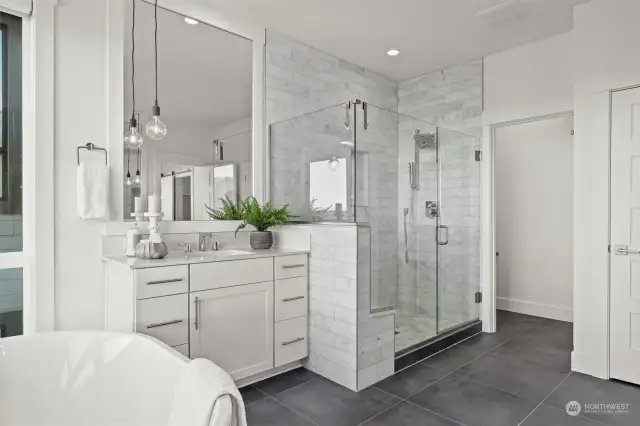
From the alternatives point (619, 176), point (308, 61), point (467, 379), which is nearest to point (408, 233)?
point (467, 379)

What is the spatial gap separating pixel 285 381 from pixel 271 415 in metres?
0.46

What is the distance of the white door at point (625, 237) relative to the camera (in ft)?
8.75

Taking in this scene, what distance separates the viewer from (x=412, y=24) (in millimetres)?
3248

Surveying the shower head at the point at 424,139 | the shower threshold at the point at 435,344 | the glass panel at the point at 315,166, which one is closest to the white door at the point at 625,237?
the shower threshold at the point at 435,344

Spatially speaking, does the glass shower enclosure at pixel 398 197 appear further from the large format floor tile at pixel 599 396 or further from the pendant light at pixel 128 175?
the pendant light at pixel 128 175

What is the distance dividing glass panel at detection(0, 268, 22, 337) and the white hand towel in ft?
1.65

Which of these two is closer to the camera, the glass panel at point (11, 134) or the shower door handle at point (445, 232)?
the glass panel at point (11, 134)

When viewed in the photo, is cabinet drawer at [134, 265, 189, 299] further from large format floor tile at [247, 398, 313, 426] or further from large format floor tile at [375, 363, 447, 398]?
large format floor tile at [375, 363, 447, 398]

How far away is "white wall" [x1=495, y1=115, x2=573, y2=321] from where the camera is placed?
4285 mm

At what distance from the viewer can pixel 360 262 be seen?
265cm

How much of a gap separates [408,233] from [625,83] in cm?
193

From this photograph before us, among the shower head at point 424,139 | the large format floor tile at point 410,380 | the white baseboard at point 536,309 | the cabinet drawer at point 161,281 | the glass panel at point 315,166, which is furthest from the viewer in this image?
the white baseboard at point 536,309

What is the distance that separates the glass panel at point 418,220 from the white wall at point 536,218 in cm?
140

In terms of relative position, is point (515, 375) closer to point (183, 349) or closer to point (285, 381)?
point (285, 381)
